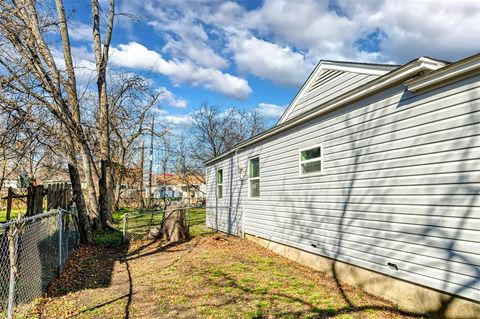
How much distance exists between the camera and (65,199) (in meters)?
9.08

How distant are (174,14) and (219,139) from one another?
83.2 ft

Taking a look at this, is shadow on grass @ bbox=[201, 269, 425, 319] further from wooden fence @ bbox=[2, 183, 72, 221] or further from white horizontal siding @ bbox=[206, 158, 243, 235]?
white horizontal siding @ bbox=[206, 158, 243, 235]

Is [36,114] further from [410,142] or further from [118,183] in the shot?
[118,183]

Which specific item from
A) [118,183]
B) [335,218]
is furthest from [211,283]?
[118,183]

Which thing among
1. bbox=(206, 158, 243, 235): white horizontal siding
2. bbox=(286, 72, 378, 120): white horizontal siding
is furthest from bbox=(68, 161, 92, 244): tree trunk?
bbox=(286, 72, 378, 120): white horizontal siding

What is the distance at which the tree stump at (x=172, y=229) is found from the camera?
1007 cm

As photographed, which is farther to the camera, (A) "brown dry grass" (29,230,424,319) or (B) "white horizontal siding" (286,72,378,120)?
(B) "white horizontal siding" (286,72,378,120)

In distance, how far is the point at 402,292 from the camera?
173 inches

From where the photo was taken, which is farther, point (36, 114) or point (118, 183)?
point (118, 183)

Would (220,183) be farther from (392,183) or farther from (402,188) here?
(402,188)

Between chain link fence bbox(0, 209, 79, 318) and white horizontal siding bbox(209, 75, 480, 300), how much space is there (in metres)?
4.77

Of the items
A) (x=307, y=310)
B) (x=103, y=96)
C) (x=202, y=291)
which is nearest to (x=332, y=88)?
(x=307, y=310)

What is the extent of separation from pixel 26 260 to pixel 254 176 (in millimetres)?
6836

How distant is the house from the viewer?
12.0ft
